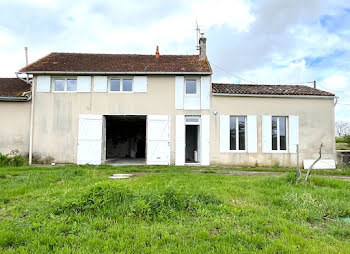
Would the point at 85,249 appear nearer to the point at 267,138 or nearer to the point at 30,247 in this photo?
the point at 30,247

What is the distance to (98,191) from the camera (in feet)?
14.9

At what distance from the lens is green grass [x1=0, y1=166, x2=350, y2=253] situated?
3080mm

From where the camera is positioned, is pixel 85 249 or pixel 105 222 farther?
pixel 105 222

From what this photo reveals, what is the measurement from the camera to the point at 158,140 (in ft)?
→ 43.6

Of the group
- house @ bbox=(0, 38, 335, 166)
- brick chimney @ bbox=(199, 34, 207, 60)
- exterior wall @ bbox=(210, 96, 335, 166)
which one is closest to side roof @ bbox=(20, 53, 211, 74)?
house @ bbox=(0, 38, 335, 166)

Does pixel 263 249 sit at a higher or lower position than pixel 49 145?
lower

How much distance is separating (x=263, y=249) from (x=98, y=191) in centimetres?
287

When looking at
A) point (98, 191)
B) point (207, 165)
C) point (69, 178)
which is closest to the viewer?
point (98, 191)

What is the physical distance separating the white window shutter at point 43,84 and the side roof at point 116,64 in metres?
0.44

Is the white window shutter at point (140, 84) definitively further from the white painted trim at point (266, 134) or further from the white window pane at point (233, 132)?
the white painted trim at point (266, 134)

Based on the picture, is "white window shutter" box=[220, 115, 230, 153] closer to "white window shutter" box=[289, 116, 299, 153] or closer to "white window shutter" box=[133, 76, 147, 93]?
"white window shutter" box=[289, 116, 299, 153]

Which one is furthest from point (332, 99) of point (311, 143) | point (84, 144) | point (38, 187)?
point (38, 187)

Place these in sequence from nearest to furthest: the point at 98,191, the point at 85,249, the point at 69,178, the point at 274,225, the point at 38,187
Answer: the point at 85,249 → the point at 274,225 → the point at 98,191 → the point at 38,187 → the point at 69,178

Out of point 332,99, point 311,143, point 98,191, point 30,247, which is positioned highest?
point 332,99
